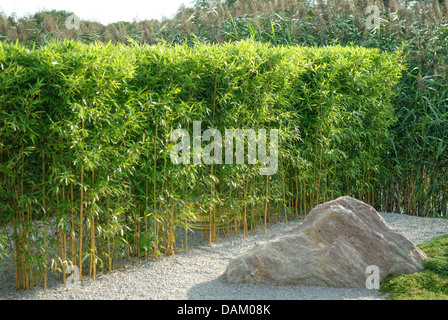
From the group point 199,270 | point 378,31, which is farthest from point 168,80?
point 378,31

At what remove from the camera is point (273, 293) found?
333 centimetres

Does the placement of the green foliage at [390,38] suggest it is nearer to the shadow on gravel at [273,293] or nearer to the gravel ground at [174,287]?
the gravel ground at [174,287]

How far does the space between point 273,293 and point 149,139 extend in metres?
1.54

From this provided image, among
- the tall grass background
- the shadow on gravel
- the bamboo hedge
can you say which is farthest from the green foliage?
the shadow on gravel

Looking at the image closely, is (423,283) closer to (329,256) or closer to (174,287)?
(329,256)

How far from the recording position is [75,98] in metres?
3.25

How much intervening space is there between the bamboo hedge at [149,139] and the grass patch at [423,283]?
67.7 inches

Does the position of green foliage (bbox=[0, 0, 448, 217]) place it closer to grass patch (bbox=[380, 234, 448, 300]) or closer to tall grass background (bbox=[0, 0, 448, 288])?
tall grass background (bbox=[0, 0, 448, 288])

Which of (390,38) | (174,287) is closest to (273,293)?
(174,287)

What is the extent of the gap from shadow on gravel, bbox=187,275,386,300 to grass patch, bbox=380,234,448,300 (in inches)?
4.5

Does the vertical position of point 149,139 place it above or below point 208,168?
above

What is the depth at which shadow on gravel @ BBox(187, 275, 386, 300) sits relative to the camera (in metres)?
3.28

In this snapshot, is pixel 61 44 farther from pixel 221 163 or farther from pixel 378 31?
pixel 378 31

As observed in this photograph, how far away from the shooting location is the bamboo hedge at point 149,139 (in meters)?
3.19
